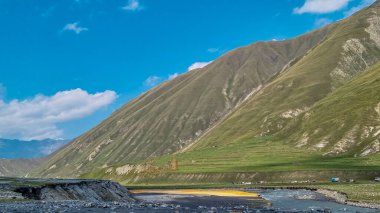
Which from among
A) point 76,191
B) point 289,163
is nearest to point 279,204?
point 76,191

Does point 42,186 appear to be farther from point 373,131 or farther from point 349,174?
point 373,131

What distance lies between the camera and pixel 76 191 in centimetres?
6819

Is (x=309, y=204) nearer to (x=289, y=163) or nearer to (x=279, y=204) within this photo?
(x=279, y=204)

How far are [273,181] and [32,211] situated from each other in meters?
118

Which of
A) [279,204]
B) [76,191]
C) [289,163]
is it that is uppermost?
[289,163]

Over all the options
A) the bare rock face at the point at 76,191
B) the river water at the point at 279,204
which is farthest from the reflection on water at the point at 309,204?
the bare rock face at the point at 76,191

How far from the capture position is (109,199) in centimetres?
7569

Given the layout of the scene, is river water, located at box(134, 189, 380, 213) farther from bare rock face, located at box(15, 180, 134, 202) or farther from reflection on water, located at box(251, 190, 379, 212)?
bare rock face, located at box(15, 180, 134, 202)

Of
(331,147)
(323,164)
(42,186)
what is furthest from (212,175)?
(42,186)

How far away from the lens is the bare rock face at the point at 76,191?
2295 inches

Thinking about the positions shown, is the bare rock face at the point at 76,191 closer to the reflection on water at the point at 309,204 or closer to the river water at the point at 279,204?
the river water at the point at 279,204

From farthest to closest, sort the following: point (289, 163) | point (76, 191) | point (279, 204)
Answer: point (289, 163) → point (76, 191) → point (279, 204)

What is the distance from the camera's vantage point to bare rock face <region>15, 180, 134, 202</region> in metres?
58.3

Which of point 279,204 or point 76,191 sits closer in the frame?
point 279,204
